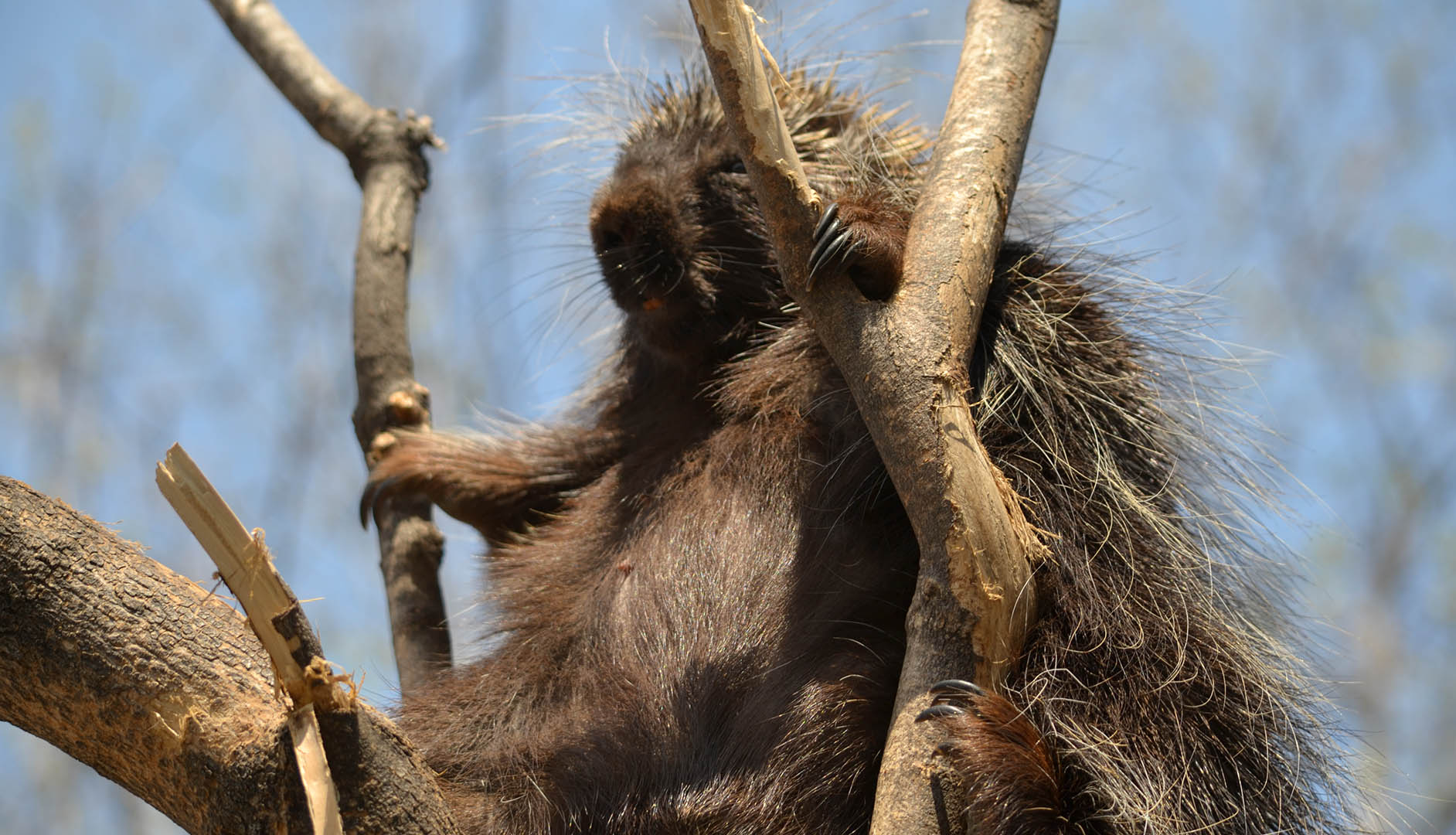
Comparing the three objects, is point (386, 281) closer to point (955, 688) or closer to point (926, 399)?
point (926, 399)

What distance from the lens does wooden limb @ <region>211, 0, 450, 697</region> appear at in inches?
114

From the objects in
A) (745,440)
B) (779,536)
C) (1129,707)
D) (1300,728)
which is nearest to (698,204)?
(745,440)

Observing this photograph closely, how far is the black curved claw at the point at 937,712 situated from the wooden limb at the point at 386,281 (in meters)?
1.56

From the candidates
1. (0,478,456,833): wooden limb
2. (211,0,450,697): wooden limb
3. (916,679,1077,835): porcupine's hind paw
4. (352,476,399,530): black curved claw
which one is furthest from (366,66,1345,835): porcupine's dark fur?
(0,478,456,833): wooden limb

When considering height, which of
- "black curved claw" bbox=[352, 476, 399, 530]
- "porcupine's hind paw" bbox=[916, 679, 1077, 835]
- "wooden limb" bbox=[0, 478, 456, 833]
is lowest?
"porcupine's hind paw" bbox=[916, 679, 1077, 835]

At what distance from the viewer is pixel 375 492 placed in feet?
10.6

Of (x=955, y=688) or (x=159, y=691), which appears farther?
(x=955, y=688)

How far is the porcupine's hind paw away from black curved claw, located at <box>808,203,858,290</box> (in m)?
0.61

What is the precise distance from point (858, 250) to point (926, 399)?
26 centimetres

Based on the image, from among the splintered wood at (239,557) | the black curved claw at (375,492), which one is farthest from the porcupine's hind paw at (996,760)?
the black curved claw at (375,492)

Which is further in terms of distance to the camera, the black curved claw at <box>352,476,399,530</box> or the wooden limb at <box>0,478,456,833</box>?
the black curved claw at <box>352,476,399,530</box>

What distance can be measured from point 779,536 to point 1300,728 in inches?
43.1

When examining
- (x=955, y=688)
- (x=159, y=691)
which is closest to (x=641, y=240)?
(x=955, y=688)

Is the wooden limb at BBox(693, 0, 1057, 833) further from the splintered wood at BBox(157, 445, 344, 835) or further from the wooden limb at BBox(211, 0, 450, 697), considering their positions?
the wooden limb at BBox(211, 0, 450, 697)
